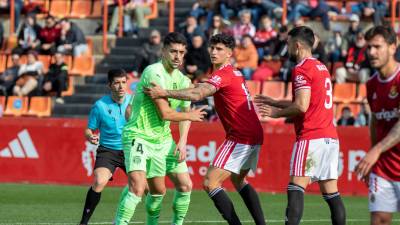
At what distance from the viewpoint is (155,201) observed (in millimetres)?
12469

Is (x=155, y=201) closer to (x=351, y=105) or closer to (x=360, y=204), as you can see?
(x=360, y=204)

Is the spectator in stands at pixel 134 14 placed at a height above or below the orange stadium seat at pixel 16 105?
above

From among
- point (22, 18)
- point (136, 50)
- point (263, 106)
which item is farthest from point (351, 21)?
point (263, 106)

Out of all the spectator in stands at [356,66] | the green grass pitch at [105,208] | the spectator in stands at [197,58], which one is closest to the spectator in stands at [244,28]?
the spectator in stands at [197,58]

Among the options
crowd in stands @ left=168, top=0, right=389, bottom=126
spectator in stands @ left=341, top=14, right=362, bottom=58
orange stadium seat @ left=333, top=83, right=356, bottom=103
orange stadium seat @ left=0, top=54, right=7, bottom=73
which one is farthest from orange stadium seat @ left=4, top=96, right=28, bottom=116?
spectator in stands @ left=341, top=14, right=362, bottom=58

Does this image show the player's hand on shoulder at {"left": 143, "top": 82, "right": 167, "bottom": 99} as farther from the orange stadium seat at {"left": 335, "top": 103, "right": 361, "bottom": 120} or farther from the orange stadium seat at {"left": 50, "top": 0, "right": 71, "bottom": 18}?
the orange stadium seat at {"left": 50, "top": 0, "right": 71, "bottom": 18}

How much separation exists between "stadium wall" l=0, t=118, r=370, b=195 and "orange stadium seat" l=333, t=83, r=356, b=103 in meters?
3.59

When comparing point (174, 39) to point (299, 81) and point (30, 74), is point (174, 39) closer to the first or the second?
point (299, 81)

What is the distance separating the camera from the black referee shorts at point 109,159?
47.2 feet

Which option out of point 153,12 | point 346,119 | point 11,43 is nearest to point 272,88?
point 346,119

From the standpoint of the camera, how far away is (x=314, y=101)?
11.9m

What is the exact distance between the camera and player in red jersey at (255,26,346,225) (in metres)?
11.7

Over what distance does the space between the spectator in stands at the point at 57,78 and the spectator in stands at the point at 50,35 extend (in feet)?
3.90

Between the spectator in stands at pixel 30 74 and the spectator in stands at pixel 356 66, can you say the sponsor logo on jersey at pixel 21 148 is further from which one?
the spectator in stands at pixel 356 66
